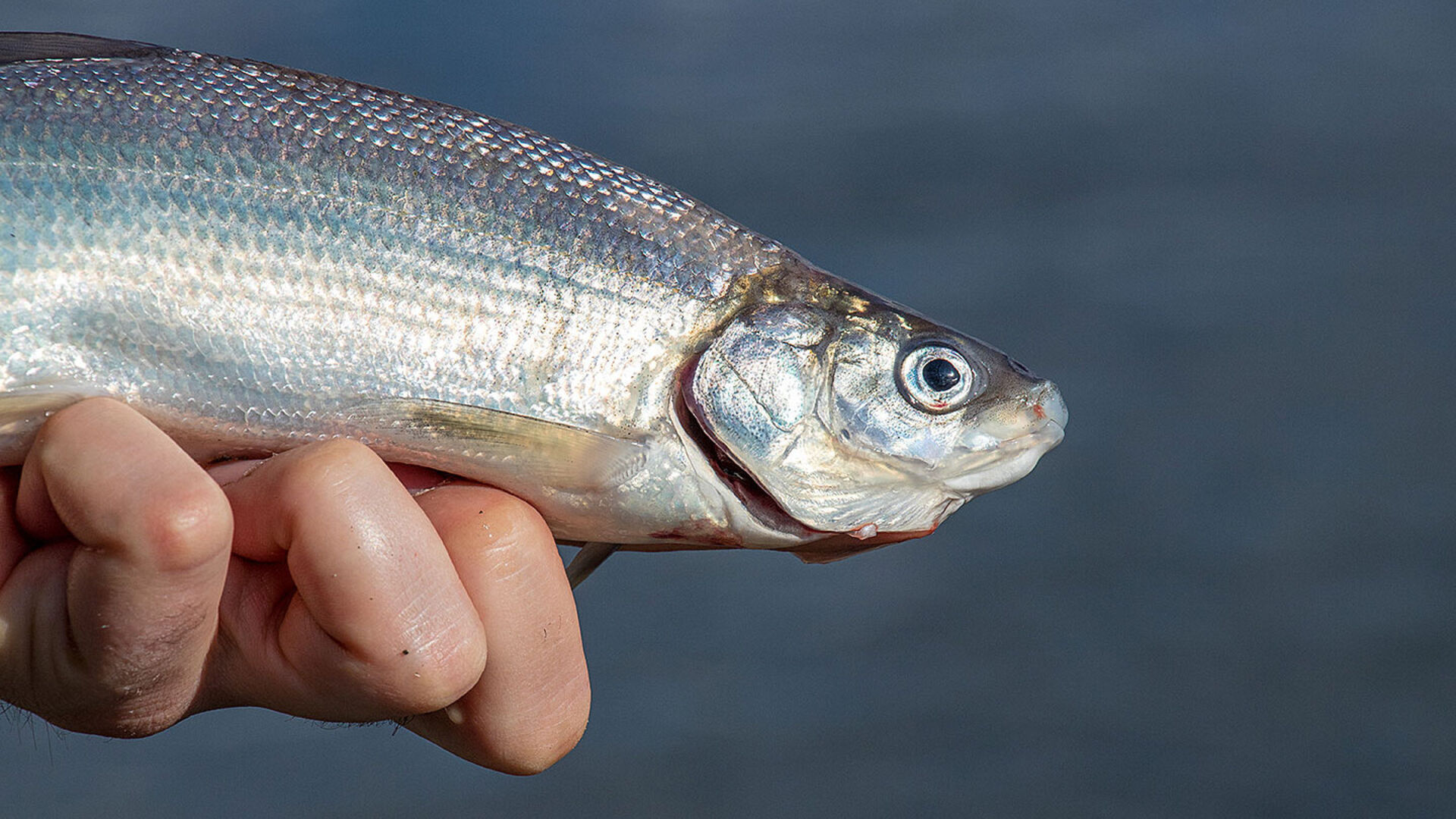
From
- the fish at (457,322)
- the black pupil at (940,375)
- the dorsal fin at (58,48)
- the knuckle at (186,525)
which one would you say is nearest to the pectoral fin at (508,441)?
the fish at (457,322)

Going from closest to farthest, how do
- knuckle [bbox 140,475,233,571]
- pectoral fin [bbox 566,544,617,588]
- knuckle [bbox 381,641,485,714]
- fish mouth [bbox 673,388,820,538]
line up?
knuckle [bbox 140,475,233,571], knuckle [bbox 381,641,485,714], fish mouth [bbox 673,388,820,538], pectoral fin [bbox 566,544,617,588]

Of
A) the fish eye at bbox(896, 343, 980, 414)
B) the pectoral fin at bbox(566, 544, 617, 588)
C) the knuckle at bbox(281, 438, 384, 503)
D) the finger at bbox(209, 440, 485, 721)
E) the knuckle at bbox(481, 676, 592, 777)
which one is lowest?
the knuckle at bbox(481, 676, 592, 777)

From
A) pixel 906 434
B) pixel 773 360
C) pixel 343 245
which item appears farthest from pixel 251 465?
pixel 906 434

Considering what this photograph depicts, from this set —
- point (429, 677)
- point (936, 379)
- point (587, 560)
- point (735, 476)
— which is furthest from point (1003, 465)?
point (429, 677)

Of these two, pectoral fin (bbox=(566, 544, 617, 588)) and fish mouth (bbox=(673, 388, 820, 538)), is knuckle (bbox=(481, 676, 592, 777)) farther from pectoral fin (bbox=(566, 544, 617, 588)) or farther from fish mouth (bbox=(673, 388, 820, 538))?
fish mouth (bbox=(673, 388, 820, 538))

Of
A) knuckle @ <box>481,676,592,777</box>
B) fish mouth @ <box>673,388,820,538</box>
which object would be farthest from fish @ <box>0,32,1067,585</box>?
knuckle @ <box>481,676,592,777</box>

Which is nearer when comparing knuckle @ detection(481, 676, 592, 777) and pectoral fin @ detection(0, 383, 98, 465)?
pectoral fin @ detection(0, 383, 98, 465)

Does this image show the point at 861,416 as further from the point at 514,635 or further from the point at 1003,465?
the point at 514,635
